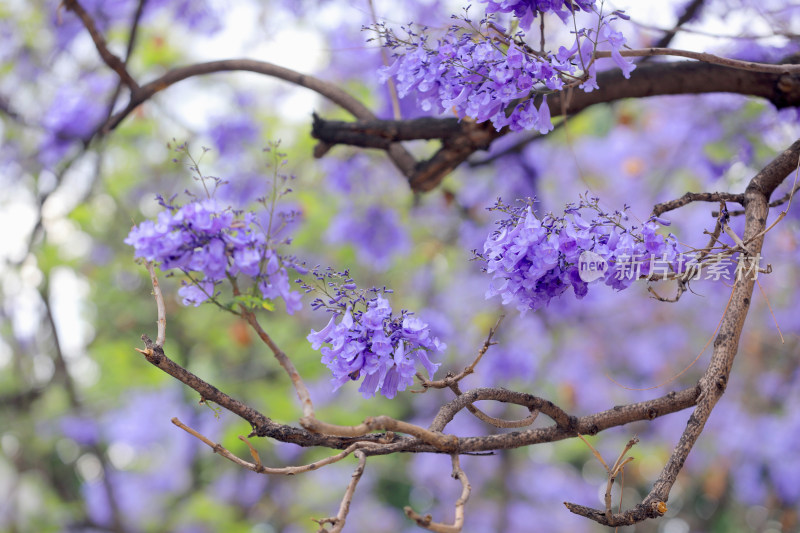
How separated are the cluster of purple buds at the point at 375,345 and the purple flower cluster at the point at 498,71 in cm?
39

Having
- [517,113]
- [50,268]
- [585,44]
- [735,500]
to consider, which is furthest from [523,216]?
[735,500]

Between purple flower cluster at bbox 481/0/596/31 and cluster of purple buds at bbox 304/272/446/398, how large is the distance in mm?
529

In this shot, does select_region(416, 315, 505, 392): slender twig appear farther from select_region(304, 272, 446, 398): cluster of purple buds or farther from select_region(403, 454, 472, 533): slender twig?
select_region(403, 454, 472, 533): slender twig

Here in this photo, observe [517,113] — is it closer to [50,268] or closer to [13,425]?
[50,268]

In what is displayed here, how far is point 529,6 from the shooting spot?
4.01 ft

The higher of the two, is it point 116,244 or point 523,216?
point 116,244

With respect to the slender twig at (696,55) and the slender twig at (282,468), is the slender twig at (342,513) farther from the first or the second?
the slender twig at (696,55)

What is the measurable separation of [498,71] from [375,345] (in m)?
0.50

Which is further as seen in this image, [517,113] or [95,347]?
[95,347]

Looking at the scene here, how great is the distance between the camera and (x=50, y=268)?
10.8 feet

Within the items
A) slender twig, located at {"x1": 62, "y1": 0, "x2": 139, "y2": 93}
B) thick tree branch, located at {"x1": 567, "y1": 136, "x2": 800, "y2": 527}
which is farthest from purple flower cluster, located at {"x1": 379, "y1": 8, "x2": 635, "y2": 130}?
slender twig, located at {"x1": 62, "y1": 0, "x2": 139, "y2": 93}

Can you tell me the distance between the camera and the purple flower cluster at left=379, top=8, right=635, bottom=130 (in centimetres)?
119

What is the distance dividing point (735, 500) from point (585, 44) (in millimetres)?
4583

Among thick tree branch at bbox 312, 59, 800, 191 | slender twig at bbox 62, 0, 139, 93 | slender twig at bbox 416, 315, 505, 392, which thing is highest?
slender twig at bbox 62, 0, 139, 93
